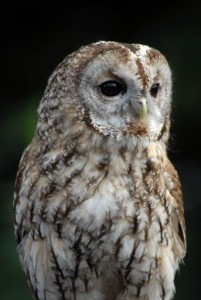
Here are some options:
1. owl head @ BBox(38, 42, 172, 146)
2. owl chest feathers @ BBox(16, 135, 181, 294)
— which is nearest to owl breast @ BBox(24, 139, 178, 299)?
owl chest feathers @ BBox(16, 135, 181, 294)

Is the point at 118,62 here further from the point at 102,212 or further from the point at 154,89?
the point at 102,212

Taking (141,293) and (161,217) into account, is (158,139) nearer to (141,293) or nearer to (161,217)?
(161,217)

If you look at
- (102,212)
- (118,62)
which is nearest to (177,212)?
(102,212)

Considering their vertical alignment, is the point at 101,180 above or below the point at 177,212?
above

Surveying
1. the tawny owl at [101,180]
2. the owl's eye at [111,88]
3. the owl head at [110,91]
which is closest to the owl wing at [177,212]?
the tawny owl at [101,180]

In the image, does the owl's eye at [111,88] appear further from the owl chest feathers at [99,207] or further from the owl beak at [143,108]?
the owl chest feathers at [99,207]

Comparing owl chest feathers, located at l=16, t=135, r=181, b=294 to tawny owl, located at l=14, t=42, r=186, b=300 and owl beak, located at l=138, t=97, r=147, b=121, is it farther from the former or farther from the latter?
owl beak, located at l=138, t=97, r=147, b=121

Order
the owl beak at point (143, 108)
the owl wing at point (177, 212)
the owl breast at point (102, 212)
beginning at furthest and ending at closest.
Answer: the owl wing at point (177, 212) < the owl breast at point (102, 212) < the owl beak at point (143, 108)

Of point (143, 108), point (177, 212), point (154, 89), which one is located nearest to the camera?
point (143, 108)
